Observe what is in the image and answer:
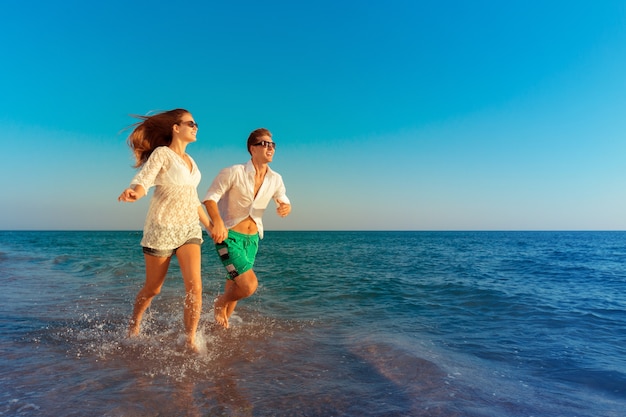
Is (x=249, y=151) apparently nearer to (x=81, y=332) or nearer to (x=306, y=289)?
(x=81, y=332)

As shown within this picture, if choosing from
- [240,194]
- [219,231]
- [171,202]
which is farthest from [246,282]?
[171,202]

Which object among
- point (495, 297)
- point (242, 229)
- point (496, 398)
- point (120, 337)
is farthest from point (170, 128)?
point (495, 297)

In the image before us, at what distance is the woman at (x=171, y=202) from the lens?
4.09 metres

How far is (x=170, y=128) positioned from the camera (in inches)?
171

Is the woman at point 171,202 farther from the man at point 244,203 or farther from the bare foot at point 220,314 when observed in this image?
the bare foot at point 220,314

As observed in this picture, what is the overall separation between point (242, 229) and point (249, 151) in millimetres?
924

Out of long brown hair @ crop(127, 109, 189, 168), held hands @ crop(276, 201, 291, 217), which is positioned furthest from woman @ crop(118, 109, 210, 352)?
held hands @ crop(276, 201, 291, 217)

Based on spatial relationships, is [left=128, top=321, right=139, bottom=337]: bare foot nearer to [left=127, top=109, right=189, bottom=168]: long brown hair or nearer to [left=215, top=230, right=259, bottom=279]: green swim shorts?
[left=215, top=230, right=259, bottom=279]: green swim shorts

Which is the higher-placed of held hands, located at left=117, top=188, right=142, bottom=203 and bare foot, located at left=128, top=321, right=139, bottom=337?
held hands, located at left=117, top=188, right=142, bottom=203

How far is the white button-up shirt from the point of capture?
4560mm

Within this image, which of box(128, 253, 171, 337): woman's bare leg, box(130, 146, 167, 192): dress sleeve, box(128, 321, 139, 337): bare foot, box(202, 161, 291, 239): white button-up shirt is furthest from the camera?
box(128, 321, 139, 337): bare foot

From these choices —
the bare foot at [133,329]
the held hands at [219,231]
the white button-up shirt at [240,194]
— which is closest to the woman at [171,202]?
the held hands at [219,231]

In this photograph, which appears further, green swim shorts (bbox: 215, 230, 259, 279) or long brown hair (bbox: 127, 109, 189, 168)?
green swim shorts (bbox: 215, 230, 259, 279)

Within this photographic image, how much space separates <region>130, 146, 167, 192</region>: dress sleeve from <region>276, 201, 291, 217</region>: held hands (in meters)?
1.45
